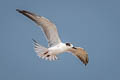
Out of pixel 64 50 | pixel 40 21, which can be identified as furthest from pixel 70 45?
pixel 40 21

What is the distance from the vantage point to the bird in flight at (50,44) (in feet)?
29.3

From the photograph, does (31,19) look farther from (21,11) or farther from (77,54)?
(77,54)

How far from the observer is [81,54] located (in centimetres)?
944

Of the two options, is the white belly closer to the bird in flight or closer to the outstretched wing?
the bird in flight

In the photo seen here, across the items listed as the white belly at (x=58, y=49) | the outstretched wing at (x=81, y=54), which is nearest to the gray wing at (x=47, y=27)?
the white belly at (x=58, y=49)

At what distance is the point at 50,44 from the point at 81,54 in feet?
2.10

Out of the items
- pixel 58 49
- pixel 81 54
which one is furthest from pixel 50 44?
pixel 81 54

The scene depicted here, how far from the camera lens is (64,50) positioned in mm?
9055

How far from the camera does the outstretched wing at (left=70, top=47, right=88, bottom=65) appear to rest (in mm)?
9316

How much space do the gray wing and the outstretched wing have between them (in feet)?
1.26

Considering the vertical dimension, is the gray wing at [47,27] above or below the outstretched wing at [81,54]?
above

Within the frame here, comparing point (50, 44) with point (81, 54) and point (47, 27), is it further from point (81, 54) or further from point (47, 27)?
point (81, 54)

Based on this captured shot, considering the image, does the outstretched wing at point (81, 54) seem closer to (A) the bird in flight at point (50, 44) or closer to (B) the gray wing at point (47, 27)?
(A) the bird in flight at point (50, 44)

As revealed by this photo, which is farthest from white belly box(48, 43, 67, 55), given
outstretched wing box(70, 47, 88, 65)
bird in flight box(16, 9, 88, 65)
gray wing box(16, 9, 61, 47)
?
outstretched wing box(70, 47, 88, 65)
